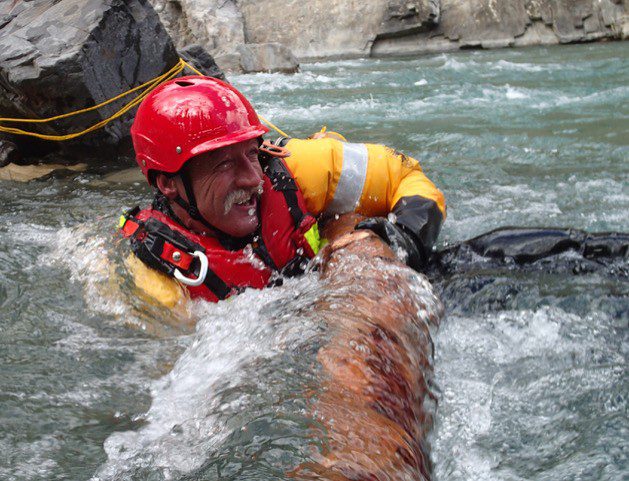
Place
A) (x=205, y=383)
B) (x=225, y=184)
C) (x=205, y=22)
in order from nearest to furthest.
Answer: (x=205, y=383)
(x=225, y=184)
(x=205, y=22)

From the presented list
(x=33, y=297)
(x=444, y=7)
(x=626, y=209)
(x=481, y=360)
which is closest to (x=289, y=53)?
(x=444, y=7)

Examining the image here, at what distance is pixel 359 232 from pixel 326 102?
253 inches

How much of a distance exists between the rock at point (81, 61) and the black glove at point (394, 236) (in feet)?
11.2

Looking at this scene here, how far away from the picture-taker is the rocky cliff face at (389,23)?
14.6m

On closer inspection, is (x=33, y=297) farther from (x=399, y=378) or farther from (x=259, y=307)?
(x=399, y=378)

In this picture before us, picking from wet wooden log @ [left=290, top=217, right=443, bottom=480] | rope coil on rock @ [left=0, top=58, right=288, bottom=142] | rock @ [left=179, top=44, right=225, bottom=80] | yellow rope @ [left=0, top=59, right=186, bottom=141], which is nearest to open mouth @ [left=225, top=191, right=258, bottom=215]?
wet wooden log @ [left=290, top=217, right=443, bottom=480]

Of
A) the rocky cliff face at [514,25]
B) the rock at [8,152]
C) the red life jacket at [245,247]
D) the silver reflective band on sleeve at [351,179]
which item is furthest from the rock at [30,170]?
the rocky cliff face at [514,25]

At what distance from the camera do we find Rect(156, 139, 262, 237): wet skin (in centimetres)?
314

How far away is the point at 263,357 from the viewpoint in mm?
2260

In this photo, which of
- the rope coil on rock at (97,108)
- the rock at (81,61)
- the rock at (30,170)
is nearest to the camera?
the rock at (81,61)

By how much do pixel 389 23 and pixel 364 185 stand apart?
42.1 ft

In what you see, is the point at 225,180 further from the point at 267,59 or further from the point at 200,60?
the point at 267,59

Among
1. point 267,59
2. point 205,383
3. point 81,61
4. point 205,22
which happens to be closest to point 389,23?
point 205,22

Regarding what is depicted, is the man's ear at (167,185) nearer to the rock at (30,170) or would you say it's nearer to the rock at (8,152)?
the rock at (30,170)
